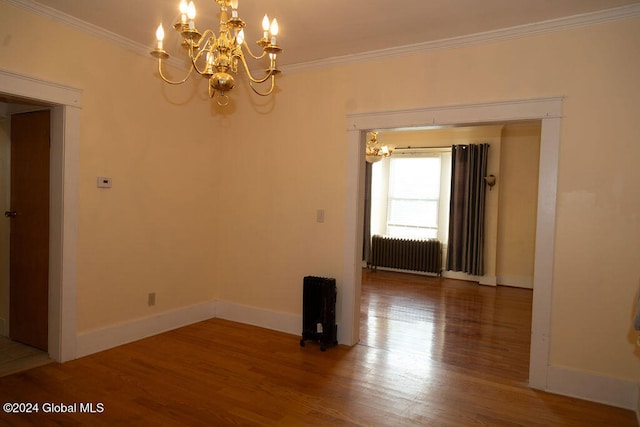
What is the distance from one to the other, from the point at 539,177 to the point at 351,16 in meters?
1.91

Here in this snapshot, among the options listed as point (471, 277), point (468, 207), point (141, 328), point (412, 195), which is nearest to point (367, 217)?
point (412, 195)

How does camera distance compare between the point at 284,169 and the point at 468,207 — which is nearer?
the point at 284,169

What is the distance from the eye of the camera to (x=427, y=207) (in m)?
8.00

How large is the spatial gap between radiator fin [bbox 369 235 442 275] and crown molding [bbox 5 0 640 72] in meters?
4.72

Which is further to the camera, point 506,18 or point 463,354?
point 463,354

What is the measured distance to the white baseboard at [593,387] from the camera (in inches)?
112

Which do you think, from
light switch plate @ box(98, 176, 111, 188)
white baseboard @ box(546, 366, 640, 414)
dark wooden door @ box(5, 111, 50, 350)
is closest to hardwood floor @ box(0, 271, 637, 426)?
white baseboard @ box(546, 366, 640, 414)

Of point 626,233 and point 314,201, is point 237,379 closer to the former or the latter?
point 314,201

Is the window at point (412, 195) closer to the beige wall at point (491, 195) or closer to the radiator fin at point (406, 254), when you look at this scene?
the radiator fin at point (406, 254)

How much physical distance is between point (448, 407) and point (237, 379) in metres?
1.59

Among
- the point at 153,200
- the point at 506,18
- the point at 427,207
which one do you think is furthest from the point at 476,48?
the point at 427,207

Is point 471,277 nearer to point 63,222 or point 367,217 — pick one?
point 367,217

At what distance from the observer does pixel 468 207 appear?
24.0ft

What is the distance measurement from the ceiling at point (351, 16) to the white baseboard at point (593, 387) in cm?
266
